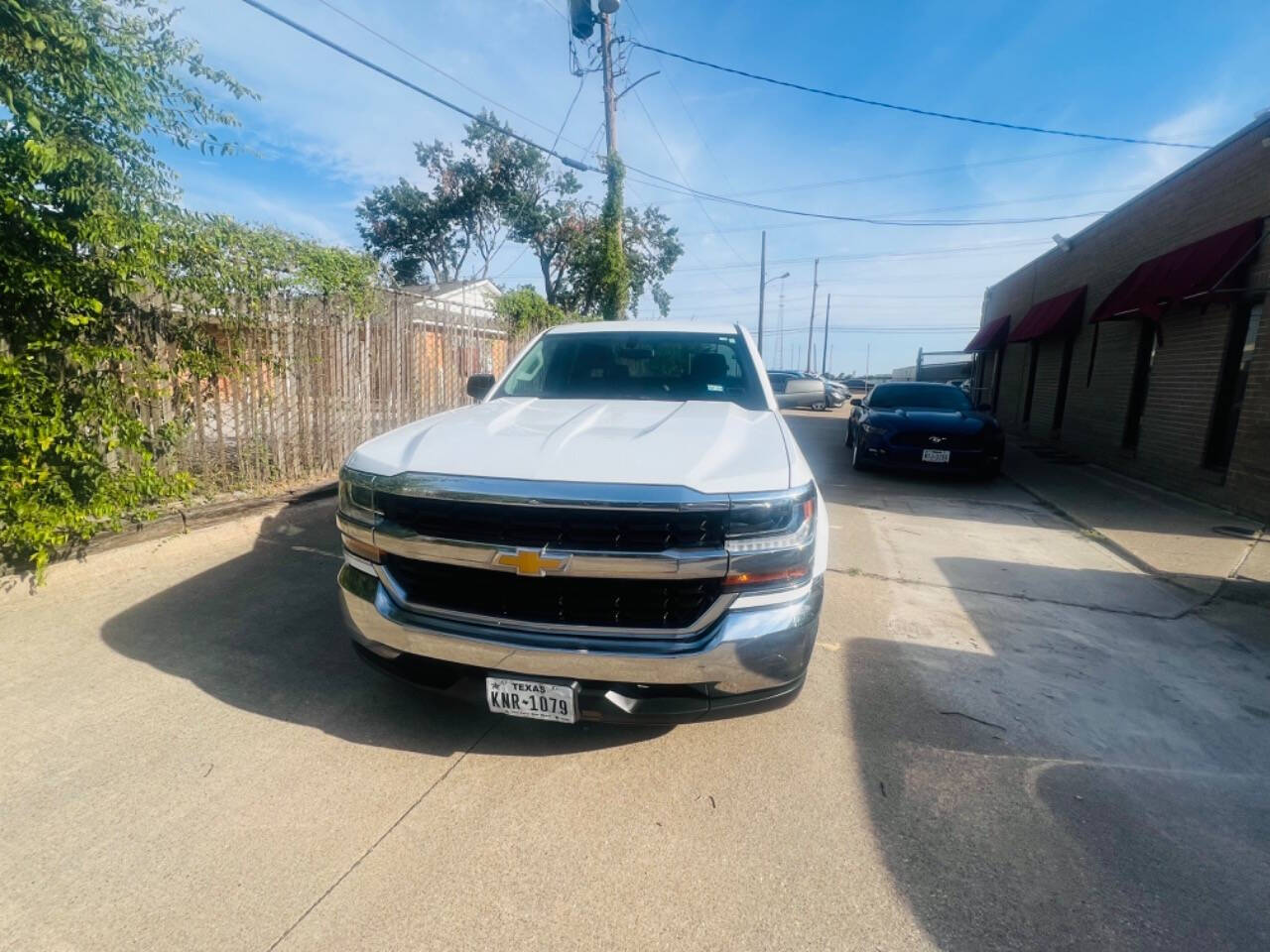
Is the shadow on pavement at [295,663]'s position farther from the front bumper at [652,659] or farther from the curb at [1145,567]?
the curb at [1145,567]

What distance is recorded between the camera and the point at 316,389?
6543 mm

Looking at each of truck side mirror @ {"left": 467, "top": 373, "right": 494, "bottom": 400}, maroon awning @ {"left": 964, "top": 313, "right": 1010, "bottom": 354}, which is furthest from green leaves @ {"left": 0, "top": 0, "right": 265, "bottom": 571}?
maroon awning @ {"left": 964, "top": 313, "right": 1010, "bottom": 354}

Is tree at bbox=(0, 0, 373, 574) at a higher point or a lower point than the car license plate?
higher

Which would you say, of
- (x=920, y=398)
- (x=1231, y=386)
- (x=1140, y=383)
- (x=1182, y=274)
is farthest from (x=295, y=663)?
(x=1140, y=383)

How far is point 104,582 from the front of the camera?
4.14 m

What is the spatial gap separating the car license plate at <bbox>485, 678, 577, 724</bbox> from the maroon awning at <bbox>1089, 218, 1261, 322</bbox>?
9484 mm

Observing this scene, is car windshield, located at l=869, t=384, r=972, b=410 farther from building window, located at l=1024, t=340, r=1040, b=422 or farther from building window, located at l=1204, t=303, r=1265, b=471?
building window, located at l=1024, t=340, r=1040, b=422

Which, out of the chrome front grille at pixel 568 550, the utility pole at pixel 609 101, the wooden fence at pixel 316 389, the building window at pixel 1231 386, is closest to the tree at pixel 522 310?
the wooden fence at pixel 316 389

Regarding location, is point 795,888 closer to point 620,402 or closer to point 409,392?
point 620,402

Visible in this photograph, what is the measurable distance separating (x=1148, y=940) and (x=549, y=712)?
1.87 metres

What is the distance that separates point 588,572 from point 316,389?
18.4ft

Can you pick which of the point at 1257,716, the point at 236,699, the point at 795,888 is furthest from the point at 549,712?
the point at 1257,716

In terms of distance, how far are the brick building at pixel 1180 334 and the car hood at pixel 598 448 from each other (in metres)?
7.74

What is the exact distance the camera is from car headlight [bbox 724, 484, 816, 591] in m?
2.10
